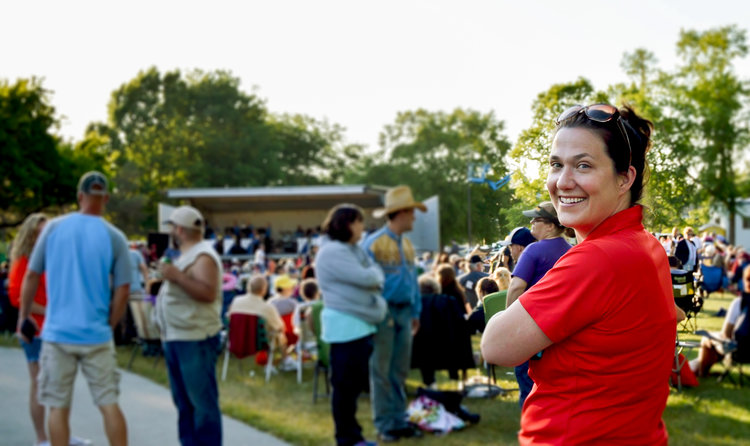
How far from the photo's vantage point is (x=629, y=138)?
1.49 m

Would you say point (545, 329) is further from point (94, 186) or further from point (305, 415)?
point (305, 415)

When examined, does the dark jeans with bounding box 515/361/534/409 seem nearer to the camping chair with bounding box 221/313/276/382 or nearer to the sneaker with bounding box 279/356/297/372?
the camping chair with bounding box 221/313/276/382

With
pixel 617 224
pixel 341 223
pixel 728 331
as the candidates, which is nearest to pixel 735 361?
pixel 728 331

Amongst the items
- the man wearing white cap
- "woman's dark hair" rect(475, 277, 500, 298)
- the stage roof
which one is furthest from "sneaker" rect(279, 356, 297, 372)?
the stage roof

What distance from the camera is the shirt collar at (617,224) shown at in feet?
4.85

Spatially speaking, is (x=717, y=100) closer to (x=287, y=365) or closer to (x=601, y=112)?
(x=287, y=365)

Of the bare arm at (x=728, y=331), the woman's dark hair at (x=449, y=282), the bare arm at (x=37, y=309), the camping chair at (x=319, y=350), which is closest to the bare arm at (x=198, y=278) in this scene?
the bare arm at (x=37, y=309)

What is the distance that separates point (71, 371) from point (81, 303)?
17.9 inches

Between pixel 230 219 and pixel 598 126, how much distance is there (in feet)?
102

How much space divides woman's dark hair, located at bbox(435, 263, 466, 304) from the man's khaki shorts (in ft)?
11.2

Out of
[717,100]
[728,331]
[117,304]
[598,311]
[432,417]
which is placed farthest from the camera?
[717,100]

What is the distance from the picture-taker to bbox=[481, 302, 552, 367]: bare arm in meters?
1.43

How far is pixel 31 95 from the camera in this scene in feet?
128

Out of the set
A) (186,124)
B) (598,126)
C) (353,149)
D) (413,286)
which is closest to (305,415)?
(413,286)
